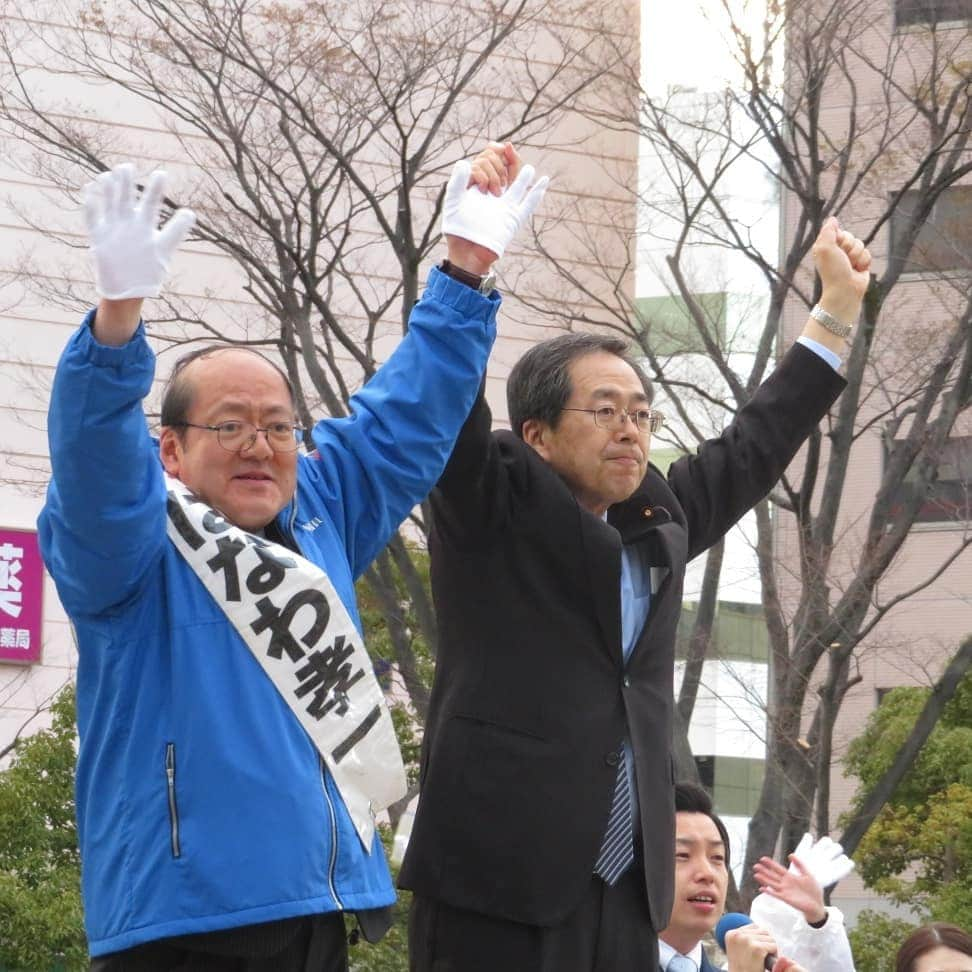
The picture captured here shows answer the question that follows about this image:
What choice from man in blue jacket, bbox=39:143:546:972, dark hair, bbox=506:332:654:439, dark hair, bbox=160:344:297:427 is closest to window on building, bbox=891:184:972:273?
dark hair, bbox=506:332:654:439

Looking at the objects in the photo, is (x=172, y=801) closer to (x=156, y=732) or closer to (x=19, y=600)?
(x=156, y=732)

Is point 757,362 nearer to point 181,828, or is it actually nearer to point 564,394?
point 564,394

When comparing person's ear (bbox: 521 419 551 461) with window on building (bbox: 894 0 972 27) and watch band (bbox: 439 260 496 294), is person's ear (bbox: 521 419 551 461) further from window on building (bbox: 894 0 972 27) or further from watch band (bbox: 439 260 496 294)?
window on building (bbox: 894 0 972 27)

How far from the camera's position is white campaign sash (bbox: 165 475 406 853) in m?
2.58

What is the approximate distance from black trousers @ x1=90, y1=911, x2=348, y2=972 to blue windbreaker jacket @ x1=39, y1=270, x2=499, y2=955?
0.06m

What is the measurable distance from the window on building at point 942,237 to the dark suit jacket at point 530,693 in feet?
19.7

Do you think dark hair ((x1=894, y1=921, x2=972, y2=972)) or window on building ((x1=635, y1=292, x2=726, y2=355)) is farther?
window on building ((x1=635, y1=292, x2=726, y2=355))

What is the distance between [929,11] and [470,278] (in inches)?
269

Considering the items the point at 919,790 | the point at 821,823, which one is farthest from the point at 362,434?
the point at 919,790

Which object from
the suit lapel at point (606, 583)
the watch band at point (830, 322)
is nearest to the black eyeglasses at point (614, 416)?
the suit lapel at point (606, 583)

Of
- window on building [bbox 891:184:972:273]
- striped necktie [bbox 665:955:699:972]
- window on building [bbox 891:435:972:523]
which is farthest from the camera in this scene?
window on building [bbox 891:184:972:273]

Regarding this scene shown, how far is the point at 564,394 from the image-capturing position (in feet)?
10.8

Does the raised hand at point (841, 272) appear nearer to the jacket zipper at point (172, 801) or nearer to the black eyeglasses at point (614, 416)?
the black eyeglasses at point (614, 416)

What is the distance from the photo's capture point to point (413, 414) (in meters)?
2.92
